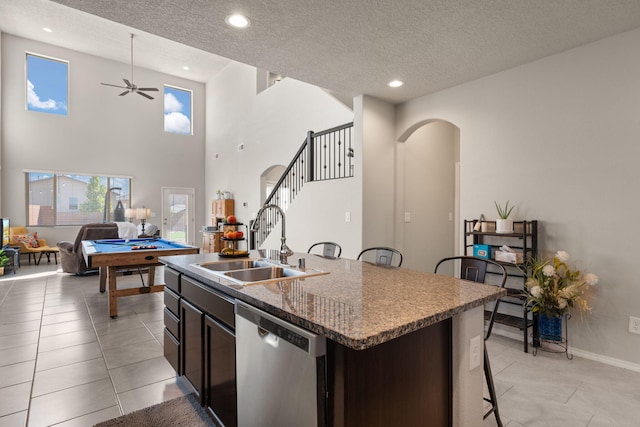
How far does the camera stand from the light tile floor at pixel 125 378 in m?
2.05

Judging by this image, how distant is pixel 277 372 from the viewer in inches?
50.5

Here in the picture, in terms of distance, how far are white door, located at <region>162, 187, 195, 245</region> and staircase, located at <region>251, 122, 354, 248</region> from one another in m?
4.42

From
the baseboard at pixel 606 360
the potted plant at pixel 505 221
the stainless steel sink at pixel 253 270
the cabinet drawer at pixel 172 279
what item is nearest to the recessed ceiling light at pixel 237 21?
the stainless steel sink at pixel 253 270

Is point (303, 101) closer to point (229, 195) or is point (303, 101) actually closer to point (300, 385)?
point (229, 195)

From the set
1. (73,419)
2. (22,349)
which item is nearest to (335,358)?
(73,419)

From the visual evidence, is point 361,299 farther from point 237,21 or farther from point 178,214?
point 178,214

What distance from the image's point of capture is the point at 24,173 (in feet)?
26.8

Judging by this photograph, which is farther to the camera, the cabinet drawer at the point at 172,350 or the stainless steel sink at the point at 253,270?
the cabinet drawer at the point at 172,350

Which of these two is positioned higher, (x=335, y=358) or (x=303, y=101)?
(x=303, y=101)

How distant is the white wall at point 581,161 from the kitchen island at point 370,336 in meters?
1.91

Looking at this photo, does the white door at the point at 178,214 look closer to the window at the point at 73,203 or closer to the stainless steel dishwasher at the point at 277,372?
the window at the point at 73,203

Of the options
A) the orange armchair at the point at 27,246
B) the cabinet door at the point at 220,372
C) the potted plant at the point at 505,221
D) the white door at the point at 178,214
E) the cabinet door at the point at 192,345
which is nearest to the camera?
the cabinet door at the point at 220,372

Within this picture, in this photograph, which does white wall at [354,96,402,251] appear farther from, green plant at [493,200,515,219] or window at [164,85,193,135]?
window at [164,85,193,135]

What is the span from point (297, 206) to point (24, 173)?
7534 mm
